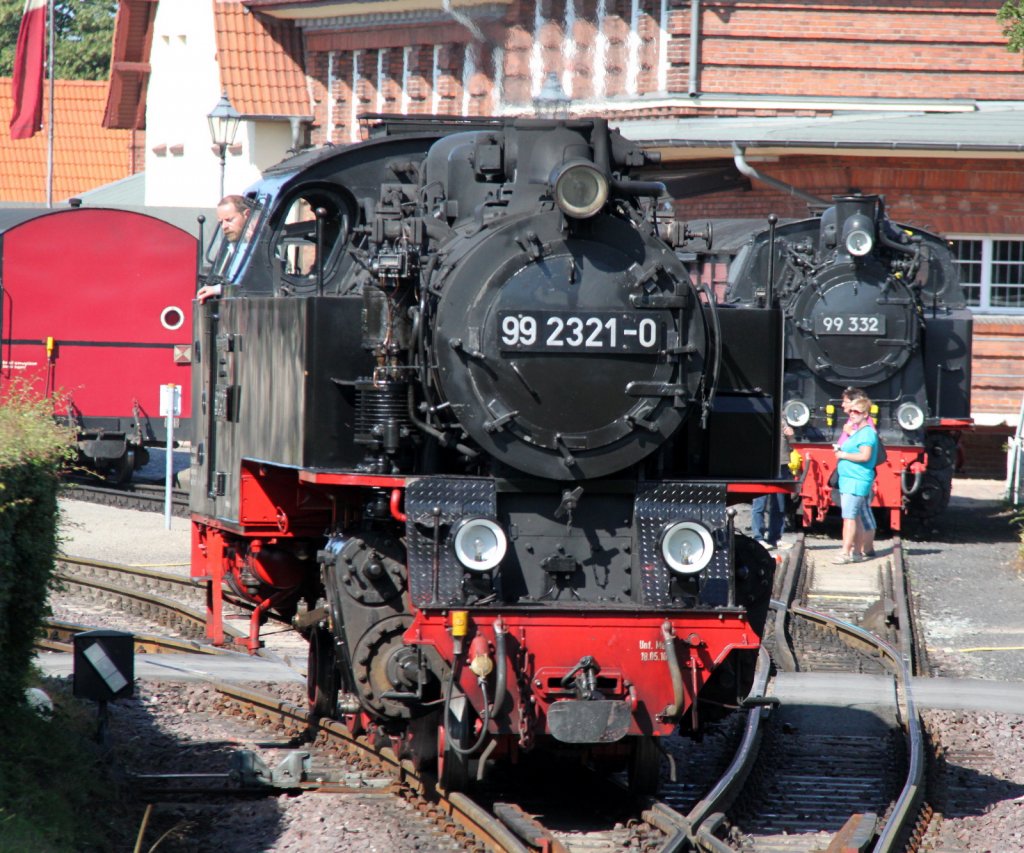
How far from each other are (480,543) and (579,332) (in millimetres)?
954

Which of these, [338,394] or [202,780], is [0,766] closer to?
[202,780]

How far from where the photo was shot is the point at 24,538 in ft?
22.5

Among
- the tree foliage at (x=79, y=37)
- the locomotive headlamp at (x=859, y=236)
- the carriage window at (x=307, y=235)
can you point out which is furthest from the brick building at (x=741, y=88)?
the tree foliage at (x=79, y=37)

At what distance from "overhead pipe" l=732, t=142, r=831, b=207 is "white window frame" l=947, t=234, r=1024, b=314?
74.1 inches

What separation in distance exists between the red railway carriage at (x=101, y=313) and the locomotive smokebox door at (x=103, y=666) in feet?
38.6

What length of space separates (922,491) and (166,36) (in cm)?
2161

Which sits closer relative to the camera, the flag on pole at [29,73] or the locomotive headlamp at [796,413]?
the locomotive headlamp at [796,413]

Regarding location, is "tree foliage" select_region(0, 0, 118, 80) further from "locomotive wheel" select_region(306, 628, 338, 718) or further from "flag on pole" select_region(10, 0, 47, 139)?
"locomotive wheel" select_region(306, 628, 338, 718)

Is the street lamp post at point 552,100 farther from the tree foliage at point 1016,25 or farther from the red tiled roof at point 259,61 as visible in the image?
the red tiled roof at point 259,61

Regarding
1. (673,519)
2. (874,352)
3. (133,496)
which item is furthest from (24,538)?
(133,496)

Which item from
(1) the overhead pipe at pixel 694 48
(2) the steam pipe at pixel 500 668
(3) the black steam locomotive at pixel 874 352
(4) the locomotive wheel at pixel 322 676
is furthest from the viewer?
(1) the overhead pipe at pixel 694 48

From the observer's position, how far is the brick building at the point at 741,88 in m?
20.6

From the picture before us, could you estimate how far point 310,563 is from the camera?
845 cm

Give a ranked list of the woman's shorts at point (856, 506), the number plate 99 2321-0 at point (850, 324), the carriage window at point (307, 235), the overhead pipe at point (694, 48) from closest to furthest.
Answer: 1. the carriage window at point (307, 235)
2. the woman's shorts at point (856, 506)
3. the number plate 99 2321-0 at point (850, 324)
4. the overhead pipe at point (694, 48)
